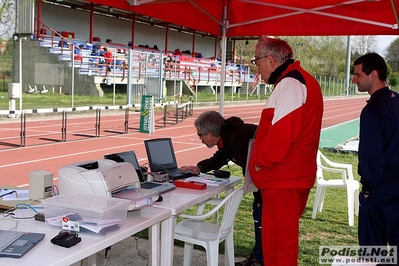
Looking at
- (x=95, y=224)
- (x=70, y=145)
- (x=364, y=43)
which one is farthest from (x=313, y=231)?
(x=364, y=43)

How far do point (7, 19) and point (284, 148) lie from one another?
81.1ft

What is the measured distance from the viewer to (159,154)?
4.52 metres

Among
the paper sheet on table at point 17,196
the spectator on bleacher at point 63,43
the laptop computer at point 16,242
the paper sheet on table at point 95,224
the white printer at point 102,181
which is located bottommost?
the paper sheet on table at point 17,196

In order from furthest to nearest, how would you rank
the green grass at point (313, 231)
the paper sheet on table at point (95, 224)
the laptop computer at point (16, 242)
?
the green grass at point (313, 231) → the paper sheet on table at point (95, 224) → the laptop computer at point (16, 242)

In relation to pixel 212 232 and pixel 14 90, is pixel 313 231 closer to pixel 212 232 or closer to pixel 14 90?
pixel 212 232

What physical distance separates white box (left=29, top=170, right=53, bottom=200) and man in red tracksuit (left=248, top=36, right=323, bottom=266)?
1439mm

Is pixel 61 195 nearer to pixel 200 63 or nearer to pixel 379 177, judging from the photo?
pixel 379 177

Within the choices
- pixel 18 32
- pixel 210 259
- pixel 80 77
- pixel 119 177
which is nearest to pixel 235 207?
pixel 210 259

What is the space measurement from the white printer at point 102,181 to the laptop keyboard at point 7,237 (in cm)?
56

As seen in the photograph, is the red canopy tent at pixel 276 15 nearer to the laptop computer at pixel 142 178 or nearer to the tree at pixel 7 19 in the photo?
the laptop computer at pixel 142 178

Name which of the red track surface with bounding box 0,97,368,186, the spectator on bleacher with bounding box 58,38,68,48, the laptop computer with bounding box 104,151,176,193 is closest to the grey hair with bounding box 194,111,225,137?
the laptop computer with bounding box 104,151,176,193

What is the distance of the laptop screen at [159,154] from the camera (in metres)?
4.40

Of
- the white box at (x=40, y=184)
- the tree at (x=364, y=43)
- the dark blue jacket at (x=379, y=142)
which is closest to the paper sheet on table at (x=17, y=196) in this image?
the white box at (x=40, y=184)

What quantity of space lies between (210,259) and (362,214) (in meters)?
1.21
